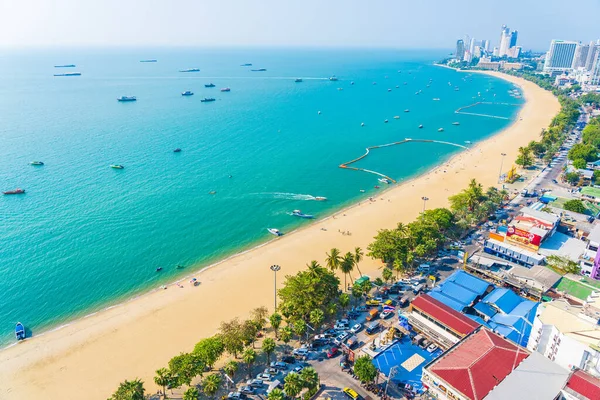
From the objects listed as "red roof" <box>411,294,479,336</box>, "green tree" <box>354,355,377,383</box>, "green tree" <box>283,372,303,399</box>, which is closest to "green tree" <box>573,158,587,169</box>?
"red roof" <box>411,294,479,336</box>

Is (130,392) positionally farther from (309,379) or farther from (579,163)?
(579,163)

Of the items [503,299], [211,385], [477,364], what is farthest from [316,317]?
[503,299]

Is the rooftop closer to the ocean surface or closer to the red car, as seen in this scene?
the red car

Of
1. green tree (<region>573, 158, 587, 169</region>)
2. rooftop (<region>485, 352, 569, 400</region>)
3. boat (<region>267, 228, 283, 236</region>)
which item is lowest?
boat (<region>267, 228, 283, 236</region>)

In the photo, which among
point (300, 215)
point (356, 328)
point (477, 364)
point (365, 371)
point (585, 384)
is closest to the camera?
point (585, 384)

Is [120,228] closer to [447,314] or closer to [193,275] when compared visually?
[193,275]

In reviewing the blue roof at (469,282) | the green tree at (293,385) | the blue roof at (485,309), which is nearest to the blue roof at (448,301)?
the blue roof at (485,309)
